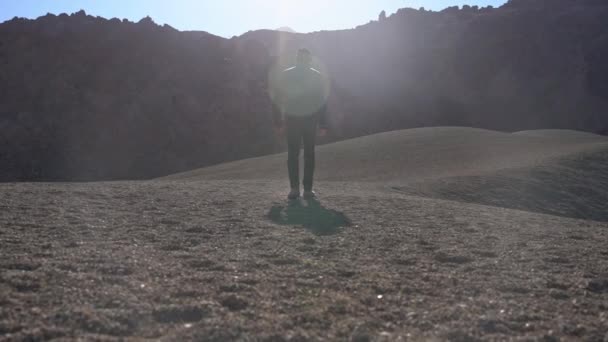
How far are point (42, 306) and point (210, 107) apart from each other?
42.5 m

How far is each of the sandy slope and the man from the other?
1.19 meters

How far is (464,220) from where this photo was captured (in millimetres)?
6648

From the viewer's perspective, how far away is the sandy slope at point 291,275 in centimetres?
289

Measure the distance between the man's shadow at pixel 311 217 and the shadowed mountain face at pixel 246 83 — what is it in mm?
32971

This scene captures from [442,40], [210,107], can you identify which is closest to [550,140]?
[210,107]

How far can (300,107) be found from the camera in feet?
25.0

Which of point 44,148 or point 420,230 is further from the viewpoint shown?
point 44,148

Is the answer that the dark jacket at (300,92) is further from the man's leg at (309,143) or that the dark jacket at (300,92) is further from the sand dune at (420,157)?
the sand dune at (420,157)

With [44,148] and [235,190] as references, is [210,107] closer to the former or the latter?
[44,148]

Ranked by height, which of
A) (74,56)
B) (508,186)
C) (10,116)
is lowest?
(508,186)

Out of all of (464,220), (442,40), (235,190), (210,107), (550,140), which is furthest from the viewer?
(442,40)

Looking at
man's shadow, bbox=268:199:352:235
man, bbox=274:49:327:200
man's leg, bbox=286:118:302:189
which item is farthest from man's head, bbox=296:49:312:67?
man's shadow, bbox=268:199:352:235

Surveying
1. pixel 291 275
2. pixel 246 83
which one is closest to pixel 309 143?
pixel 291 275

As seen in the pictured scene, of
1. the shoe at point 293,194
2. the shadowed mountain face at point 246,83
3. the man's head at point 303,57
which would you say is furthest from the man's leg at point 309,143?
the shadowed mountain face at point 246,83
